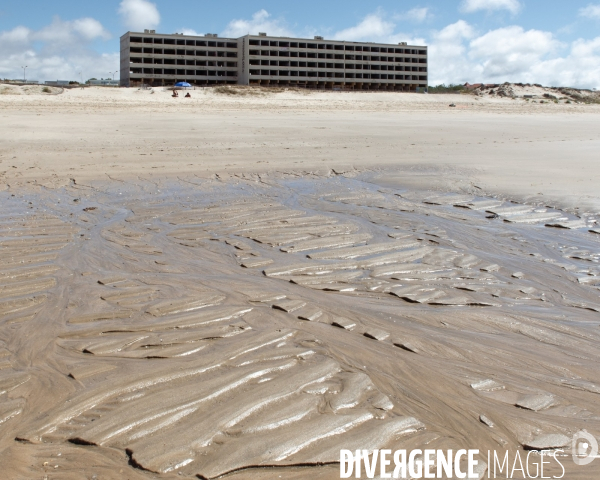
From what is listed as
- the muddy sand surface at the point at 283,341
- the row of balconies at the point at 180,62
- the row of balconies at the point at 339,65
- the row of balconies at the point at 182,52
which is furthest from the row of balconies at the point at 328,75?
the muddy sand surface at the point at 283,341

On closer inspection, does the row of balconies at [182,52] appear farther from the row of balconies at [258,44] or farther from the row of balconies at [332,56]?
the row of balconies at [332,56]

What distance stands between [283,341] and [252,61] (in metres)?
90.3

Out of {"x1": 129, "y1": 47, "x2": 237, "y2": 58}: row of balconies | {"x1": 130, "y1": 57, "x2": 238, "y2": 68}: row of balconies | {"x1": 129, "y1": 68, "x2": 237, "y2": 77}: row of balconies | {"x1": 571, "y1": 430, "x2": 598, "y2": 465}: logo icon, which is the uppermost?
{"x1": 129, "y1": 47, "x2": 237, "y2": 58}: row of balconies

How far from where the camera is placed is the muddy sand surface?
2619 mm

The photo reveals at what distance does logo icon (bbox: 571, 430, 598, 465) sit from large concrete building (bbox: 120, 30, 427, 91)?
8803 cm

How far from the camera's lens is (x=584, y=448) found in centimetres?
265

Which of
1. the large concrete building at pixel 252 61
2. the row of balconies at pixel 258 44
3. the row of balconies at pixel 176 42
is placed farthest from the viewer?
the row of balconies at pixel 258 44

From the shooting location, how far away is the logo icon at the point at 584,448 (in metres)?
2.58

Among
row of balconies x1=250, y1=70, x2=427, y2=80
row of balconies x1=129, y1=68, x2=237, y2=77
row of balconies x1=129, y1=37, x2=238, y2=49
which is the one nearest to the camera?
row of balconies x1=129, y1=68, x2=237, y2=77

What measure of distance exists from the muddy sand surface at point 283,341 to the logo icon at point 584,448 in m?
0.06

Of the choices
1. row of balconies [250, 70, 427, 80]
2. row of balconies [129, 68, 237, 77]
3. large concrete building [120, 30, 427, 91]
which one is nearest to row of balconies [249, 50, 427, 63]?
large concrete building [120, 30, 427, 91]

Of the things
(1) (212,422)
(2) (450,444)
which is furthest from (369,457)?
(1) (212,422)

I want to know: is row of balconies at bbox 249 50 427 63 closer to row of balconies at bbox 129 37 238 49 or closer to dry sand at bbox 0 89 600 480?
row of balconies at bbox 129 37 238 49

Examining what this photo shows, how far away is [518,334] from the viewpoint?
3.93 metres
